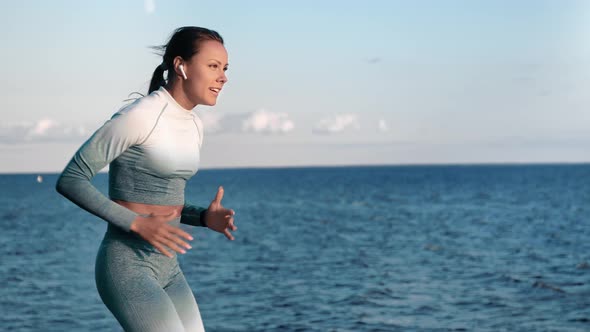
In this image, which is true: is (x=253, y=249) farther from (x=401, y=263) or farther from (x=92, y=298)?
(x=92, y=298)

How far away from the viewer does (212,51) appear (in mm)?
3732

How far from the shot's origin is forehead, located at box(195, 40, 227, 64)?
3719 mm

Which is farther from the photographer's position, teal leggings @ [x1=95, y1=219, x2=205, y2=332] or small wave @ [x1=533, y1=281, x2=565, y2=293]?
small wave @ [x1=533, y1=281, x2=565, y2=293]

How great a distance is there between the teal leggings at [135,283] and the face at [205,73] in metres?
0.73

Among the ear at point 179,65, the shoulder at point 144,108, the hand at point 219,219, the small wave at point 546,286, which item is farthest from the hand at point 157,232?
the small wave at point 546,286

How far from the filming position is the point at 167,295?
12.0 ft

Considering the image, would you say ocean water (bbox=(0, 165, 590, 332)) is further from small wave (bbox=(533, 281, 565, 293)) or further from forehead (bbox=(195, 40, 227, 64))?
forehead (bbox=(195, 40, 227, 64))

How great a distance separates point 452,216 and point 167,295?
198 feet

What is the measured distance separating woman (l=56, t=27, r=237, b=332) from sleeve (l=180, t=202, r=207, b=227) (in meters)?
0.14

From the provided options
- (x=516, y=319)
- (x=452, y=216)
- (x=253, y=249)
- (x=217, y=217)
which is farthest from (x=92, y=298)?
(x=452, y=216)

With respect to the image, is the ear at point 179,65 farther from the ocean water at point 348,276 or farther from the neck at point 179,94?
the ocean water at point 348,276

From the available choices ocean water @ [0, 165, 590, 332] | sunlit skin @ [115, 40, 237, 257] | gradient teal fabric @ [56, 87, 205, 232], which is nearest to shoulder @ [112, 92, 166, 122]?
gradient teal fabric @ [56, 87, 205, 232]

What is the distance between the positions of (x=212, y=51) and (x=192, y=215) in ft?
2.86

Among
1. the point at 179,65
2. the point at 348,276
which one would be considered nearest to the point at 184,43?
the point at 179,65
